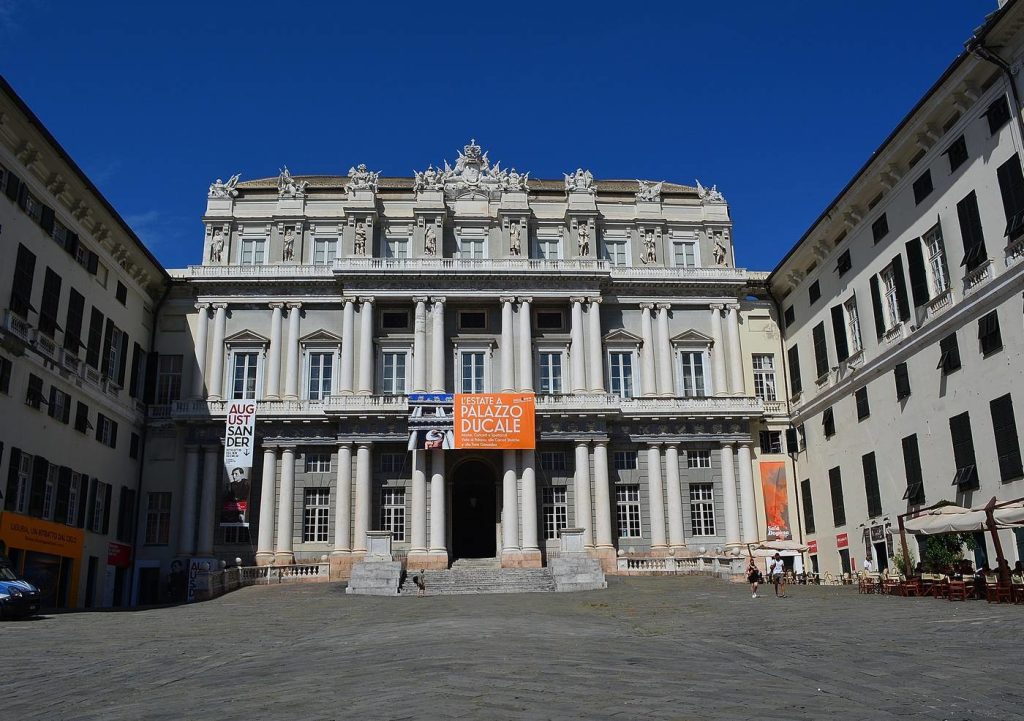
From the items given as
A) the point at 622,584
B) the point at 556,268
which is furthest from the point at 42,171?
the point at 622,584

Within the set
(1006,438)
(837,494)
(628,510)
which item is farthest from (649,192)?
(1006,438)

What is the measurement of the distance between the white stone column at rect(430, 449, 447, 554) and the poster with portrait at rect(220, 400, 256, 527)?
8.71 m

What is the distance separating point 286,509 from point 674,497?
19.6 m

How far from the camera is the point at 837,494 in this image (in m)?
41.4

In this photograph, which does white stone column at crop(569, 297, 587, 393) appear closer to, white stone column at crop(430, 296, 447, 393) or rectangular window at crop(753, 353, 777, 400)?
white stone column at crop(430, 296, 447, 393)

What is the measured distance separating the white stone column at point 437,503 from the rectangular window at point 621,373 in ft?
33.7

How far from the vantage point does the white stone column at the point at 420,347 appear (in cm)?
4559

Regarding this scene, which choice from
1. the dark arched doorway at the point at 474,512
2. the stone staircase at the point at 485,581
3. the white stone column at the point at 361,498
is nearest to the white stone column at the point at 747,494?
the stone staircase at the point at 485,581

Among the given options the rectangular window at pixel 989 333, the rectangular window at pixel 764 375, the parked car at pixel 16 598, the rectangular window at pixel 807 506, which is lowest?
the parked car at pixel 16 598

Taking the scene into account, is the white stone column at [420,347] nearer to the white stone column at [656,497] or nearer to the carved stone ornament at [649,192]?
the white stone column at [656,497]

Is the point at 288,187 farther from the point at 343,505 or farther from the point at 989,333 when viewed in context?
the point at 989,333

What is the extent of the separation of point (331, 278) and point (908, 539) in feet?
Answer: 99.0

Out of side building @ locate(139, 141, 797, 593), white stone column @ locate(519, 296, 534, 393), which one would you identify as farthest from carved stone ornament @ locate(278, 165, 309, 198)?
white stone column @ locate(519, 296, 534, 393)

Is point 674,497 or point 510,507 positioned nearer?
point 510,507
